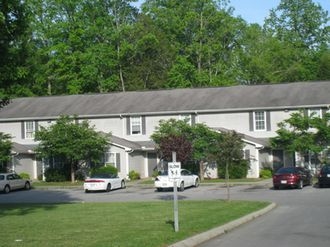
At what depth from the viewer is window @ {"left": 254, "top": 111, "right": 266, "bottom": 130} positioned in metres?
48.9

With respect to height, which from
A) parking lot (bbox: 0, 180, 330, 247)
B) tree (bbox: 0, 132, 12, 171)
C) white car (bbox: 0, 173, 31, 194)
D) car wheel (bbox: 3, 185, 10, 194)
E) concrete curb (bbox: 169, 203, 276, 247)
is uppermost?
tree (bbox: 0, 132, 12, 171)

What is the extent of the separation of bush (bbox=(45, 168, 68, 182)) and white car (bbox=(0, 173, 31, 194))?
5161mm

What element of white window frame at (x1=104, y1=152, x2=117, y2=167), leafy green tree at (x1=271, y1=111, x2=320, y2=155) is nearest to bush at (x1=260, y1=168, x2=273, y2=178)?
leafy green tree at (x1=271, y1=111, x2=320, y2=155)

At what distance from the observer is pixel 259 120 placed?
49.1 m

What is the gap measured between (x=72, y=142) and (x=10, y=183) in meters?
6.21

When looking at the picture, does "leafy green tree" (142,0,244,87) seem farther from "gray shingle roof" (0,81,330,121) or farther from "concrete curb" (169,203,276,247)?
"concrete curb" (169,203,276,247)

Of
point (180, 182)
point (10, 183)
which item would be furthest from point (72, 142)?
point (180, 182)

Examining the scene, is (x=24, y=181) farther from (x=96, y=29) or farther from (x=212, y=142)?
(x=96, y=29)

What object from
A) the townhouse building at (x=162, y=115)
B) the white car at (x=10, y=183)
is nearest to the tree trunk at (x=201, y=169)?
the townhouse building at (x=162, y=115)

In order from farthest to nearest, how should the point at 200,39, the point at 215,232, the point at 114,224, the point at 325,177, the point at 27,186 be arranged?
the point at 200,39
the point at 27,186
the point at 325,177
the point at 114,224
the point at 215,232

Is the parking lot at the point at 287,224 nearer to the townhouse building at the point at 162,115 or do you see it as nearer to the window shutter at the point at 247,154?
the window shutter at the point at 247,154

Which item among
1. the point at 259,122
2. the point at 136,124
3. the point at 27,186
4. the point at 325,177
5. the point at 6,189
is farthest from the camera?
the point at 136,124

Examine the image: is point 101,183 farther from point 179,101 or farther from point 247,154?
point 179,101

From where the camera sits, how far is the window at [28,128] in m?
55.3
